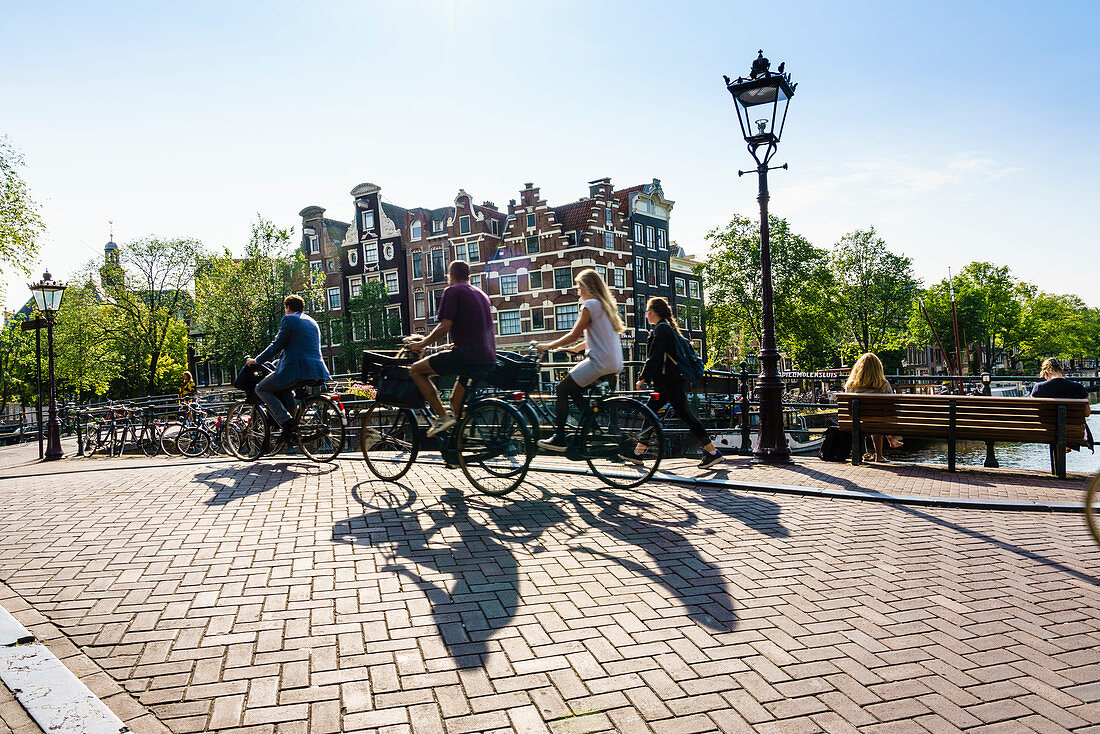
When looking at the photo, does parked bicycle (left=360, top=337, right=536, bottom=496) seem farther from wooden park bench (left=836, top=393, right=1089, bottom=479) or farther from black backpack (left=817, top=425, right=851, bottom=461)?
black backpack (left=817, top=425, right=851, bottom=461)

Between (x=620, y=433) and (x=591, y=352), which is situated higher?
(x=591, y=352)

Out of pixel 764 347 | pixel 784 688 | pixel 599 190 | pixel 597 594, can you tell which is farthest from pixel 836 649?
pixel 599 190

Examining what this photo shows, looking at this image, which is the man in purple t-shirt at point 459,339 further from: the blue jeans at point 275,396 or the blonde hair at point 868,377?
the blonde hair at point 868,377

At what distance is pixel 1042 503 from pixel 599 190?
42.4 m

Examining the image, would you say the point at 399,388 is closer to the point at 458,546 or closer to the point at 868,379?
the point at 458,546

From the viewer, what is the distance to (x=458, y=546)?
178 inches

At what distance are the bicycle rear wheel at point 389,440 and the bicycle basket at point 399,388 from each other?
0.19 metres

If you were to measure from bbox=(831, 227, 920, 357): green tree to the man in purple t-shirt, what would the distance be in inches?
2384

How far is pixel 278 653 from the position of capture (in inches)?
115

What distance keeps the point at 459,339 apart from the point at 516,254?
4165cm

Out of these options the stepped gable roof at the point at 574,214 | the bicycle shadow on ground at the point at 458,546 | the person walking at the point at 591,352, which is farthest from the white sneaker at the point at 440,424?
the stepped gable roof at the point at 574,214

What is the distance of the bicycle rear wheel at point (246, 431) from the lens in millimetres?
8898

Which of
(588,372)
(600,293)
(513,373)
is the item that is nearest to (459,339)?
(513,373)

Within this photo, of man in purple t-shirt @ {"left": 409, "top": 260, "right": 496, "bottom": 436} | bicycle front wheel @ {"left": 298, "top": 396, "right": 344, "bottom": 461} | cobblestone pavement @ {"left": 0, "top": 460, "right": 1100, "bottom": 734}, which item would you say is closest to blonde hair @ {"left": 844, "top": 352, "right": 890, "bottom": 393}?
cobblestone pavement @ {"left": 0, "top": 460, "right": 1100, "bottom": 734}
